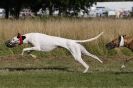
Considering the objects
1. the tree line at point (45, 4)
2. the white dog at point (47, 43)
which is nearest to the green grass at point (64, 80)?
the white dog at point (47, 43)

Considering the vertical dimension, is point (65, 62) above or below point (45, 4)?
above

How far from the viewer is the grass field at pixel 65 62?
12125 mm

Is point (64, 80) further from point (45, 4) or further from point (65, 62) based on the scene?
point (45, 4)

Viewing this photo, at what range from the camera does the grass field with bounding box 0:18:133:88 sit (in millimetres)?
12125

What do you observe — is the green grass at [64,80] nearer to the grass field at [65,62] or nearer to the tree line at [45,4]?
the grass field at [65,62]

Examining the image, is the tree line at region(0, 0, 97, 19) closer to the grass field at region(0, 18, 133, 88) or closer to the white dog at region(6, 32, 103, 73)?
the grass field at region(0, 18, 133, 88)

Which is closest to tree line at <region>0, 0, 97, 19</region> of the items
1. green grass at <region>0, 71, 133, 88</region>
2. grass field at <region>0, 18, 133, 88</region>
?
grass field at <region>0, 18, 133, 88</region>


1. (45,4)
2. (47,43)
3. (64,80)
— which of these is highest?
(47,43)

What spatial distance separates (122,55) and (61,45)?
5599 mm

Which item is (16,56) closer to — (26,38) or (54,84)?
(26,38)

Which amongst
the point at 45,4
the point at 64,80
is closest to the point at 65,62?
the point at 64,80

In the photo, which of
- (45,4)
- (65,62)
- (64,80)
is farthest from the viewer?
(45,4)

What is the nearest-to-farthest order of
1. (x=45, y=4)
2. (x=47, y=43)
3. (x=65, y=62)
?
(x=47, y=43) → (x=65, y=62) → (x=45, y=4)

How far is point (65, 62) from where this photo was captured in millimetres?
17125
